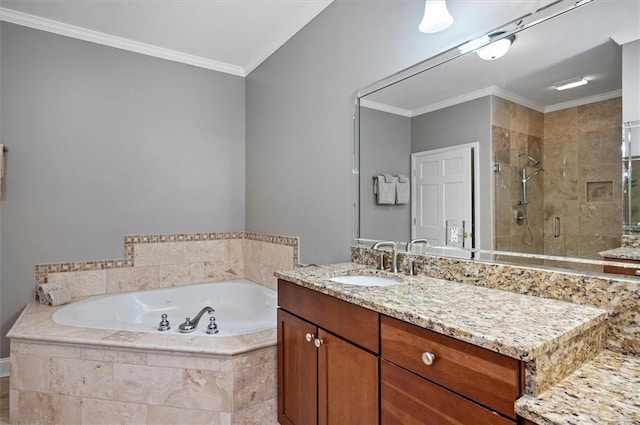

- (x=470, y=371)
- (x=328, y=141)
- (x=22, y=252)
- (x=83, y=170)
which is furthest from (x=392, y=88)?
(x=22, y=252)


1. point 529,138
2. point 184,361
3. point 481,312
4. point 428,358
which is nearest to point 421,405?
point 428,358

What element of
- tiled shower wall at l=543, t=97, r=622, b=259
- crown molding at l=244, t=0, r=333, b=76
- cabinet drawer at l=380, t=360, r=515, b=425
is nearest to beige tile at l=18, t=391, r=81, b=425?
cabinet drawer at l=380, t=360, r=515, b=425

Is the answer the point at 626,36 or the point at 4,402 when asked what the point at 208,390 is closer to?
the point at 4,402

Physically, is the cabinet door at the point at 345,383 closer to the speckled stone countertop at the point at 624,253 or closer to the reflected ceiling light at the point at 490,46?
the speckled stone countertop at the point at 624,253

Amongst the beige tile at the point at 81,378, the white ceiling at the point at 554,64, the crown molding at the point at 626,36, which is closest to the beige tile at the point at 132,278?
the beige tile at the point at 81,378

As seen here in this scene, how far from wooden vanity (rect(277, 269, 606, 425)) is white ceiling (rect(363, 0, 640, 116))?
72 centimetres

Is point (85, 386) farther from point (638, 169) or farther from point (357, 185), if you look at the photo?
point (638, 169)

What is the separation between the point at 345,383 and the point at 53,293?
8.14 feet

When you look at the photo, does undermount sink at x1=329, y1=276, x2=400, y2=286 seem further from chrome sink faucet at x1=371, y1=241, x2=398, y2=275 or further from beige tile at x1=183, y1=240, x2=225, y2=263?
beige tile at x1=183, y1=240, x2=225, y2=263

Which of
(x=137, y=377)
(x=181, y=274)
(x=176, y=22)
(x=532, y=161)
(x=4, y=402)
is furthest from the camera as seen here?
(x=181, y=274)

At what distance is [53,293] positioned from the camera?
8.67 feet

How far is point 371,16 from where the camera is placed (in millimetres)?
2068

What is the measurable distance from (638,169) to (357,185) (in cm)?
136

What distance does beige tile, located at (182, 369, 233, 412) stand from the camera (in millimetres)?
1855
